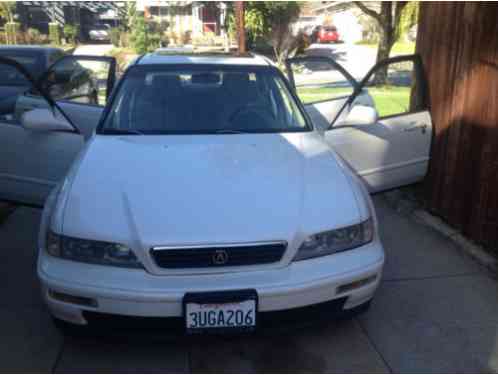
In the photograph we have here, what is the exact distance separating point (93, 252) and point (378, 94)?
9.83m

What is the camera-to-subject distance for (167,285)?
2646 mm

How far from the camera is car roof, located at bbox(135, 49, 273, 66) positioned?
173 inches

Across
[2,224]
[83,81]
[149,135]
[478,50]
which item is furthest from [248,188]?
[83,81]

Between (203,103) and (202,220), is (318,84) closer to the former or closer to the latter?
(203,103)

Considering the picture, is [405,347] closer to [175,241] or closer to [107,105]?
[175,241]

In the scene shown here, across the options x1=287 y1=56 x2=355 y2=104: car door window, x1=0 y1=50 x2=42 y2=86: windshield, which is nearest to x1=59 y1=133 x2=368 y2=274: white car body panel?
x1=0 y1=50 x2=42 y2=86: windshield

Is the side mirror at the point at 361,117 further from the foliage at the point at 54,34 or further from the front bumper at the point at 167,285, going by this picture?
the foliage at the point at 54,34

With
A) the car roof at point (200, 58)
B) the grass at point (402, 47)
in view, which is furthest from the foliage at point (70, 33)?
the car roof at point (200, 58)

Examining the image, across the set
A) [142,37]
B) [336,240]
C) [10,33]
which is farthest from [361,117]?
[10,33]

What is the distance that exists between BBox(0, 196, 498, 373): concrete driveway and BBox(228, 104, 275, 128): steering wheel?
57.3 inches

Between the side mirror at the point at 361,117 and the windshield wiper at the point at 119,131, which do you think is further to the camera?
the side mirror at the point at 361,117

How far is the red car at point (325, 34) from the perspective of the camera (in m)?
38.2

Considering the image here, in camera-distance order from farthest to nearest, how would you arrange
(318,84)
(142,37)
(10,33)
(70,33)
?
1. (70,33)
2. (10,33)
3. (142,37)
4. (318,84)

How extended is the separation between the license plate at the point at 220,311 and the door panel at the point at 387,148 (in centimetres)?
213
